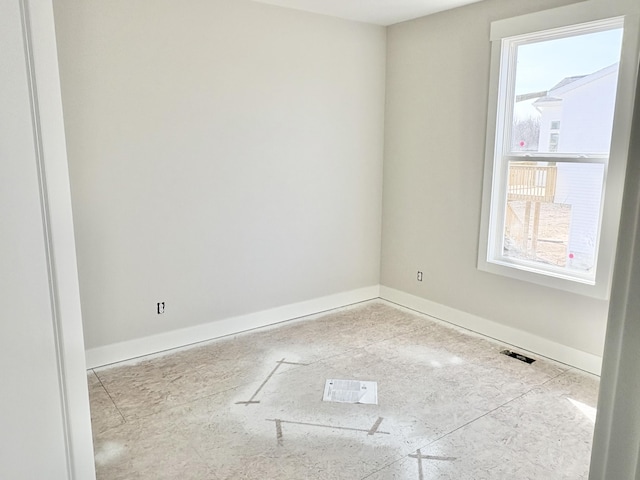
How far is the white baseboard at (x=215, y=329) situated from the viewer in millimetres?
3262

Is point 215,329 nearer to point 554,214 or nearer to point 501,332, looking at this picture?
point 501,332

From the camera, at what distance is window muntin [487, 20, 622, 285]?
2971 millimetres

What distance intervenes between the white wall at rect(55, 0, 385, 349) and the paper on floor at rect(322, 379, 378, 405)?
119 centimetres

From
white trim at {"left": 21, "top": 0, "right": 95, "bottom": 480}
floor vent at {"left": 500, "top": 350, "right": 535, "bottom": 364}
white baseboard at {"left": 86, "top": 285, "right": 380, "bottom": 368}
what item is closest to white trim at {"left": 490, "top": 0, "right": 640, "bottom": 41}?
floor vent at {"left": 500, "top": 350, "right": 535, "bottom": 364}

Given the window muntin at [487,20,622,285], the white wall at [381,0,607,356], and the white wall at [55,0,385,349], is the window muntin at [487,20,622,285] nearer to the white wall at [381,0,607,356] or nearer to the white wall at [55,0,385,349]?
the white wall at [381,0,607,356]

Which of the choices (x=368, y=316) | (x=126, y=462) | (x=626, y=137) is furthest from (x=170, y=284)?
(x=626, y=137)

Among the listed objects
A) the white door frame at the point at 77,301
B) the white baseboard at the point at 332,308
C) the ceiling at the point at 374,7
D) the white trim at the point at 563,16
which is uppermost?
the ceiling at the point at 374,7

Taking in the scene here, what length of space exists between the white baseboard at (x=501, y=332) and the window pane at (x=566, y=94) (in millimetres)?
1342

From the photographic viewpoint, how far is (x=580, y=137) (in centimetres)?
308

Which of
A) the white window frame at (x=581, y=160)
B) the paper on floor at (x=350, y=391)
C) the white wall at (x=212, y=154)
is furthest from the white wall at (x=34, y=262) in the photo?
the white window frame at (x=581, y=160)

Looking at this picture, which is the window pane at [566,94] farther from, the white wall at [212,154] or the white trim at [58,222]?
the white trim at [58,222]

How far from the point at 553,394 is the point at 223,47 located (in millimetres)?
3203

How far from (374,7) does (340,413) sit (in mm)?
2952

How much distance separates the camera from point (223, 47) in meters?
3.42
